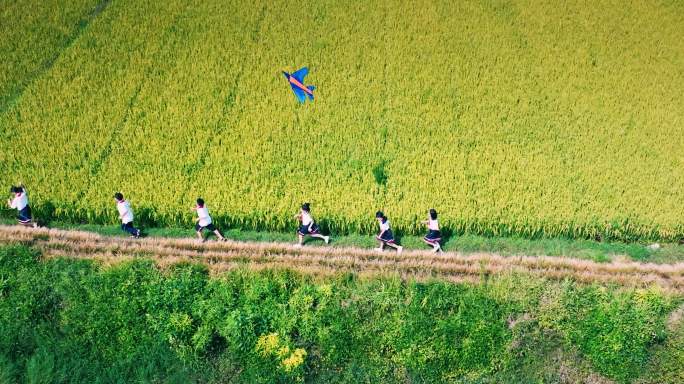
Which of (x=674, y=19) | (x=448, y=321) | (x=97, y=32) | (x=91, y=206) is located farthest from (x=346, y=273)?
(x=674, y=19)

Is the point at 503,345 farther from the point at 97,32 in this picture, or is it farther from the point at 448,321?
the point at 97,32

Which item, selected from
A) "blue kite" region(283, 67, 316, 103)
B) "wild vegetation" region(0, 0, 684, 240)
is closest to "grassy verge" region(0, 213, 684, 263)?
"wild vegetation" region(0, 0, 684, 240)

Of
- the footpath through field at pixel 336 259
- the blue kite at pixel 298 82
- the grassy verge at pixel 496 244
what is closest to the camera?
the footpath through field at pixel 336 259

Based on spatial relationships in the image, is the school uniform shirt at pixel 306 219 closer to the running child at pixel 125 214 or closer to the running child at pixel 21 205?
the running child at pixel 125 214

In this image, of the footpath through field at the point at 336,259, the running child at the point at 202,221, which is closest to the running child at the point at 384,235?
the footpath through field at the point at 336,259

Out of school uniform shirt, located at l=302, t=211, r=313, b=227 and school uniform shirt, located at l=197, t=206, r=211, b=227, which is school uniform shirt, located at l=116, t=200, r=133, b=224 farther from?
school uniform shirt, located at l=302, t=211, r=313, b=227
